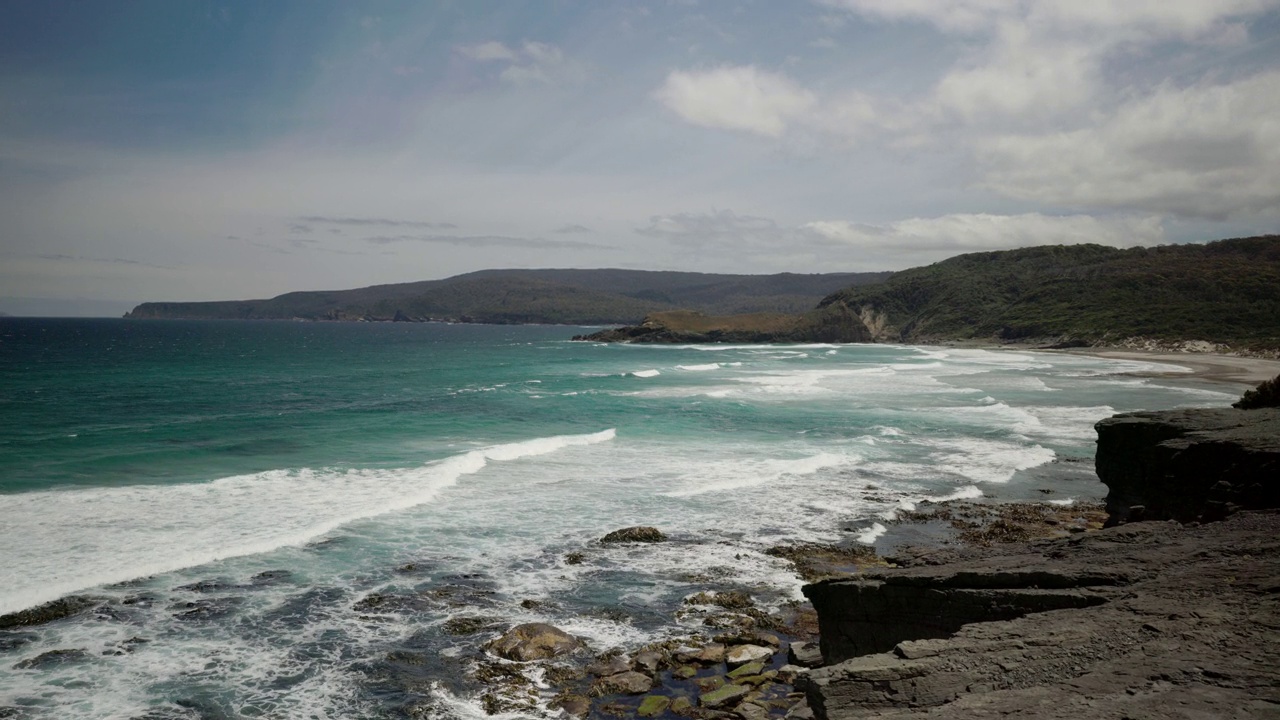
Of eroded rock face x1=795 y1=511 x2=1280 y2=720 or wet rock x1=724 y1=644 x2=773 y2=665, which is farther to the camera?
wet rock x1=724 y1=644 x2=773 y2=665

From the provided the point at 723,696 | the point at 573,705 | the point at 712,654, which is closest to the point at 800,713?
the point at 723,696

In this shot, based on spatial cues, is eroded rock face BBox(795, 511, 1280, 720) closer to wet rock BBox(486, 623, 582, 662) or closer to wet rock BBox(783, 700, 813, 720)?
wet rock BBox(783, 700, 813, 720)

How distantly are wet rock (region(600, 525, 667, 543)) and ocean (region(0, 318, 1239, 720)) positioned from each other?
356 millimetres

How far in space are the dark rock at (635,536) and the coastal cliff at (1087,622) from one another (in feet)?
25.1

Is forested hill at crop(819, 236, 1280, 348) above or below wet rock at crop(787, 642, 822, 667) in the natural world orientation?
above

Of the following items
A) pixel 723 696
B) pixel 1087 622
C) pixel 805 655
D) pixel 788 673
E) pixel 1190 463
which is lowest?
pixel 723 696

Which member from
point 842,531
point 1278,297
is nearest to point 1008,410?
point 842,531

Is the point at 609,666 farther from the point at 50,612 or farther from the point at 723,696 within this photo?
the point at 50,612

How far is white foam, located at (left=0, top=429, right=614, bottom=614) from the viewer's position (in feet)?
51.0

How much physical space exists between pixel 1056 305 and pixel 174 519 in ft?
425

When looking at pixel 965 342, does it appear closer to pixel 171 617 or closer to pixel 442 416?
pixel 442 416

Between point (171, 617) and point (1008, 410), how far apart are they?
129ft

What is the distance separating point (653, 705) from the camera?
35.6 feet

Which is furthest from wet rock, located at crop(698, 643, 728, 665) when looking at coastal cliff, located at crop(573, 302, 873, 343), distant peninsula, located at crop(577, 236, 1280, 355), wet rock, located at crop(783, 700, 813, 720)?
coastal cliff, located at crop(573, 302, 873, 343)
